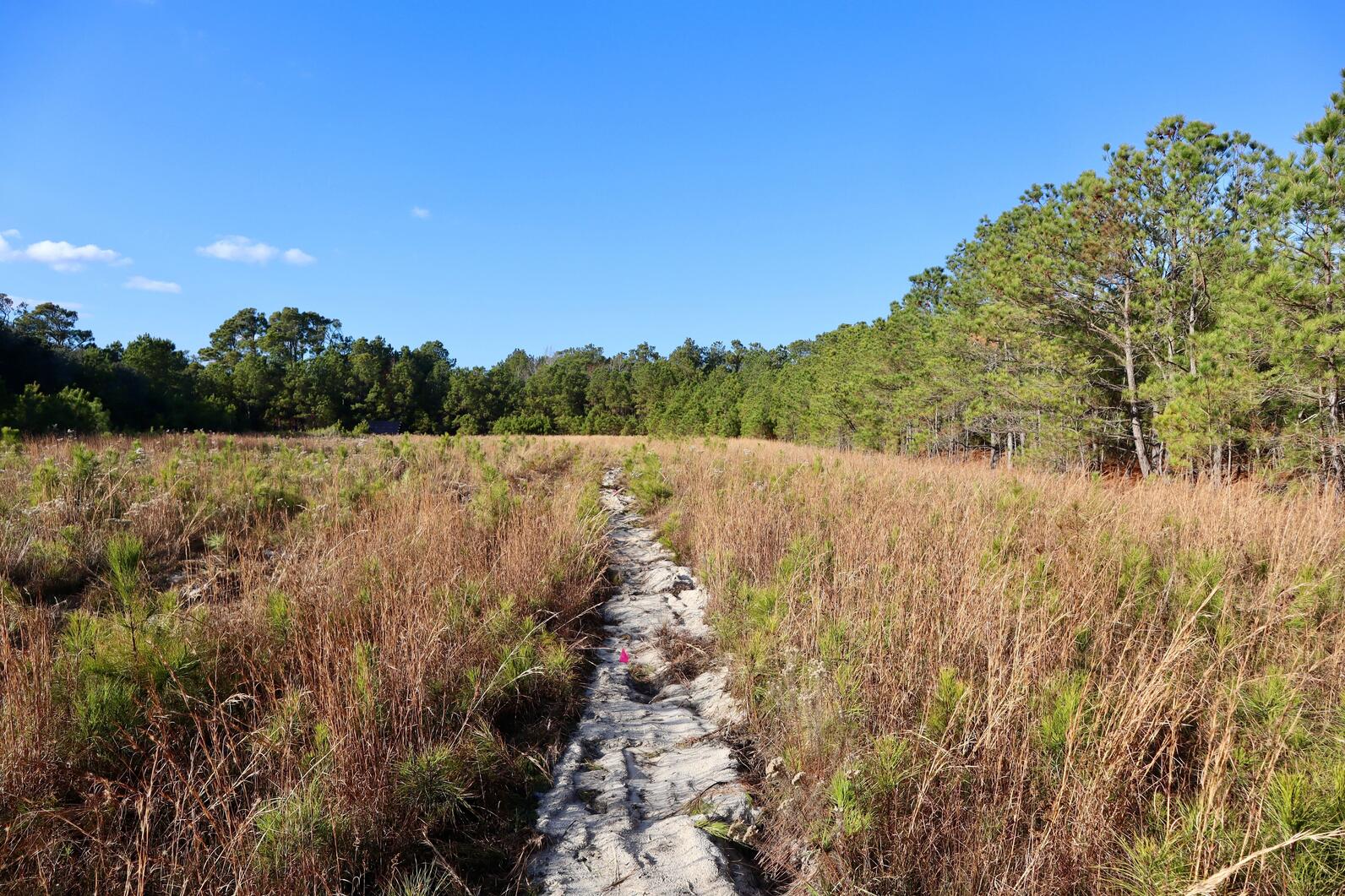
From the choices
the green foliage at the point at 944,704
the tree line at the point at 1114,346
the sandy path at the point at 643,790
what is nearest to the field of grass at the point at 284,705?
the sandy path at the point at 643,790

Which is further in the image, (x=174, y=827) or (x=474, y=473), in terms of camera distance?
(x=474, y=473)

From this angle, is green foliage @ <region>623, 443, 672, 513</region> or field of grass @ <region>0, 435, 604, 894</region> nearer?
field of grass @ <region>0, 435, 604, 894</region>

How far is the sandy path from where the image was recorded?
1962 mm

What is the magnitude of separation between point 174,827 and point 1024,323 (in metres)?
15.5

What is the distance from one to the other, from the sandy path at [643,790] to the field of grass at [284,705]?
15 cm

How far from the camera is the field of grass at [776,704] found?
1689 mm

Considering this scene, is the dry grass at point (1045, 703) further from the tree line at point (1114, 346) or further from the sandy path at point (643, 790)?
the tree line at point (1114, 346)

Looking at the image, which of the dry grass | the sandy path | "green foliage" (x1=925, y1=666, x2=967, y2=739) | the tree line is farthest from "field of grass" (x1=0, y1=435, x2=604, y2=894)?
the tree line

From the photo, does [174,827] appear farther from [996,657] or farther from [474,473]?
[474,473]

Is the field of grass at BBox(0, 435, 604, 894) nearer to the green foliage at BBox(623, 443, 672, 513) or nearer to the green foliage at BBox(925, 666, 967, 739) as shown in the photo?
the green foliage at BBox(925, 666, 967, 739)

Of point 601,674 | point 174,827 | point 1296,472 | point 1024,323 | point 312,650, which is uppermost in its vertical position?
point 1024,323

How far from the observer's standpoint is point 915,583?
331 cm

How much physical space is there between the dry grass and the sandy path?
0.22m

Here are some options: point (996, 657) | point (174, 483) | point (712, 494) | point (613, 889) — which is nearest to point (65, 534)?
point (174, 483)
